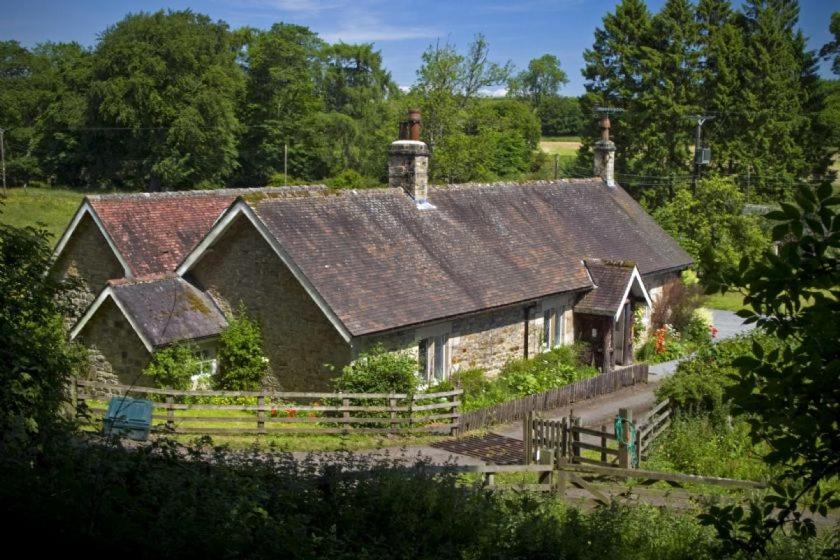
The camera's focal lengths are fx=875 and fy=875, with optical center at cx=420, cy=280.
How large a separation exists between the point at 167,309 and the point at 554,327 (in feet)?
40.1

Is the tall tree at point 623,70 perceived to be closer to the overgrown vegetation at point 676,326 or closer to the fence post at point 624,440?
the overgrown vegetation at point 676,326

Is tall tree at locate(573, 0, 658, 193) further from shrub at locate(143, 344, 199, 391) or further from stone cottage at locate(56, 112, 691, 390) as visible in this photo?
shrub at locate(143, 344, 199, 391)

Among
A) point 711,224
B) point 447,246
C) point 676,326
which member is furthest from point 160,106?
point 676,326

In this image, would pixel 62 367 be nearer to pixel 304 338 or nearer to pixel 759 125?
pixel 304 338

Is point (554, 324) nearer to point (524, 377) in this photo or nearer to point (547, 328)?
point (547, 328)

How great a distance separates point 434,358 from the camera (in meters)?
24.2

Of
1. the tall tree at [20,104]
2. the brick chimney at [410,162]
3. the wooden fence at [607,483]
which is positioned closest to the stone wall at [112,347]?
the brick chimney at [410,162]

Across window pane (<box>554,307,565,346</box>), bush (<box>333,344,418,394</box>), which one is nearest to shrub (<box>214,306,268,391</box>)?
bush (<box>333,344,418,394</box>)

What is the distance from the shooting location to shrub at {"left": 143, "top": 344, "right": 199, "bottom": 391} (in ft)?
71.8

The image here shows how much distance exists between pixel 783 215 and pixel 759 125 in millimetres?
58721

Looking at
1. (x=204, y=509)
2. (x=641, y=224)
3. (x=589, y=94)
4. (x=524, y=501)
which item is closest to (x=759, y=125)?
(x=589, y=94)

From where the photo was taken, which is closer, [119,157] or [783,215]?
[783,215]

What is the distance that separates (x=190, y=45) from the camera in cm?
6619

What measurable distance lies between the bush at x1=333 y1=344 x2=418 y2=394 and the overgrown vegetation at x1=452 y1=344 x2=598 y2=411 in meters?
2.28
